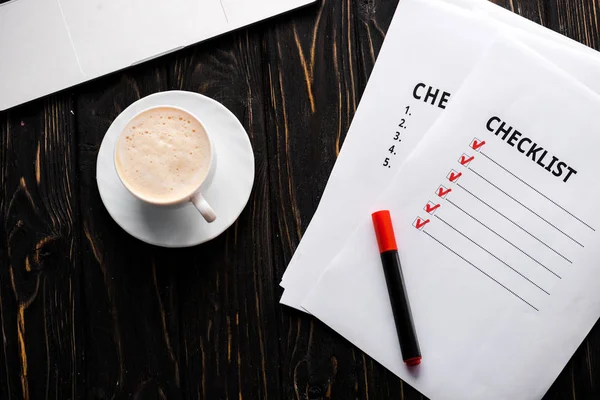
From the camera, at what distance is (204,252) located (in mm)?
763

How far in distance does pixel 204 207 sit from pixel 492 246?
0.34 meters

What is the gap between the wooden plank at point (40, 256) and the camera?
76 cm

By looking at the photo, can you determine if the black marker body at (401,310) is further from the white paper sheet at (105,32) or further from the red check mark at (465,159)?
the white paper sheet at (105,32)

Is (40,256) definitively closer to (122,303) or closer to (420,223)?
(122,303)

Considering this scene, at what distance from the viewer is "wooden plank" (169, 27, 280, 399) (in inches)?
29.6

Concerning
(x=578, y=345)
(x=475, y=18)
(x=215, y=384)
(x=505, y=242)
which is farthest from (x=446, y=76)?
(x=215, y=384)

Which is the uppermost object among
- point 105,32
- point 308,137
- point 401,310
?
point 105,32

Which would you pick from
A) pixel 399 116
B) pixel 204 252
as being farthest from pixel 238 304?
pixel 399 116

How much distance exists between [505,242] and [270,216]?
28 cm

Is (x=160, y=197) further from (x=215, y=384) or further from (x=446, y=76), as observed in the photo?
(x=446, y=76)

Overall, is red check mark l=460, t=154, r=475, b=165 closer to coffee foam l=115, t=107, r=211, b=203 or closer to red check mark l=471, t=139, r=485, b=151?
red check mark l=471, t=139, r=485, b=151

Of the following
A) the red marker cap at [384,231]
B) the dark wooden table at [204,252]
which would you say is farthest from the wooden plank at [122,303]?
the red marker cap at [384,231]

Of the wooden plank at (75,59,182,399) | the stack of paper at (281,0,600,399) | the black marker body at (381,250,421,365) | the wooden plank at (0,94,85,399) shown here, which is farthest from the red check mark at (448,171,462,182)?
the wooden plank at (0,94,85,399)

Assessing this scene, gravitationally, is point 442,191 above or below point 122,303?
above
